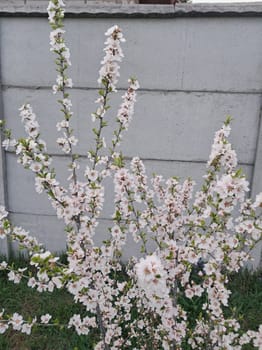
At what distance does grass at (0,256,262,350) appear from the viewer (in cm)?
228

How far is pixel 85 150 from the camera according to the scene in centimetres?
291

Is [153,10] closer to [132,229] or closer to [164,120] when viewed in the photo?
[164,120]

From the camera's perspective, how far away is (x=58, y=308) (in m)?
2.55

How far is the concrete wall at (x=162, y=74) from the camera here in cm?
252

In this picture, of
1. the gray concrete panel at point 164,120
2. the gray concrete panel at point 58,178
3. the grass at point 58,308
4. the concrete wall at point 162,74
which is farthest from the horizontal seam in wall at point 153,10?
the grass at point 58,308

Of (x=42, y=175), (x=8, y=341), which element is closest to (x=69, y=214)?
(x=42, y=175)

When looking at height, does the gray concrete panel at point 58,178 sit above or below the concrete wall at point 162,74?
below

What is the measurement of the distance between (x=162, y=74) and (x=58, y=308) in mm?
2059

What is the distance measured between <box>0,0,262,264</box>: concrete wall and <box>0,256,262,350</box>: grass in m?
0.33

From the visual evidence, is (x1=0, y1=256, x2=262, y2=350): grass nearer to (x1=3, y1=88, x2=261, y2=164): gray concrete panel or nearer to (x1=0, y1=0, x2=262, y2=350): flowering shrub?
(x1=0, y1=0, x2=262, y2=350): flowering shrub

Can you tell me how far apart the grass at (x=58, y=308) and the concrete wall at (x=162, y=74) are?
0.33 meters

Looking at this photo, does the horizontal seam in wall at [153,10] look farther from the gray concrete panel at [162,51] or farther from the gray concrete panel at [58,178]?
the gray concrete panel at [58,178]

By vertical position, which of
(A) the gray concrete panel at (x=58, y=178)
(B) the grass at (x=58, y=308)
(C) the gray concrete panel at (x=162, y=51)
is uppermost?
(C) the gray concrete panel at (x=162, y=51)

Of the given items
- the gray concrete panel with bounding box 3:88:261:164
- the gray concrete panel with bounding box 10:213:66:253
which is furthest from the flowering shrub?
the gray concrete panel with bounding box 10:213:66:253
